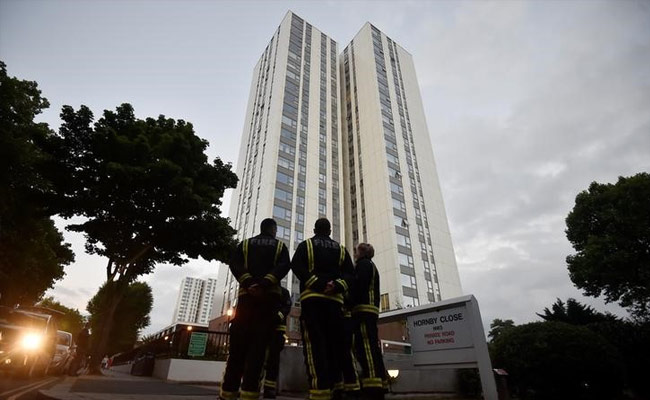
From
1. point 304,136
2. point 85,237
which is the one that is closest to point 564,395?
point 85,237

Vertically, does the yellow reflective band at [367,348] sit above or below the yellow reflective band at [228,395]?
above

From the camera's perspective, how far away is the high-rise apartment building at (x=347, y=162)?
4181cm

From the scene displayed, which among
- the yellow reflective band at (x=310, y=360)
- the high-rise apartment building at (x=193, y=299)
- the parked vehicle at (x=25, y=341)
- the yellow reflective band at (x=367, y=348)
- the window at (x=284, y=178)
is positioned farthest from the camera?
the high-rise apartment building at (x=193, y=299)

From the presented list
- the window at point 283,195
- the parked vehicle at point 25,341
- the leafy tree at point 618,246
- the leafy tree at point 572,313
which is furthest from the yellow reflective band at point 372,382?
the window at point 283,195

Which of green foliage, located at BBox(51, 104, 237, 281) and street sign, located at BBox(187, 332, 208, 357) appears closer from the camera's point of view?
street sign, located at BBox(187, 332, 208, 357)

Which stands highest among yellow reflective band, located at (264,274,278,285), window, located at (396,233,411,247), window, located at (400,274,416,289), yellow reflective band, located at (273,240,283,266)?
window, located at (396,233,411,247)

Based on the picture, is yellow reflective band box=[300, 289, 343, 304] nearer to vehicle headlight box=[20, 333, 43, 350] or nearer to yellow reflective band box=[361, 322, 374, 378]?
yellow reflective band box=[361, 322, 374, 378]

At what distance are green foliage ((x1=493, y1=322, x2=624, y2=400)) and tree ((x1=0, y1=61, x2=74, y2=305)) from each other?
17303 millimetres

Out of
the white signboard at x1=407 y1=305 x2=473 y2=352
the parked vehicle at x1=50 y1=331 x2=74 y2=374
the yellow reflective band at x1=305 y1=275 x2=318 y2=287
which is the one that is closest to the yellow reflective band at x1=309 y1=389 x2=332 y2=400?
the yellow reflective band at x1=305 y1=275 x2=318 y2=287

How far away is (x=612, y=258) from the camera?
66.9 feet

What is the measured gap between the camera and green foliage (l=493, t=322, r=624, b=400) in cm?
610

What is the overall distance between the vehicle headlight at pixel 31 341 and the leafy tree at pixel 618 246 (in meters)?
28.6

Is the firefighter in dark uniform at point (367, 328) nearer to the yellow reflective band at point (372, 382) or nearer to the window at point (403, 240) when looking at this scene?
the yellow reflective band at point (372, 382)

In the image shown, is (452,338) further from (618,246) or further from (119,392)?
(618,246)
